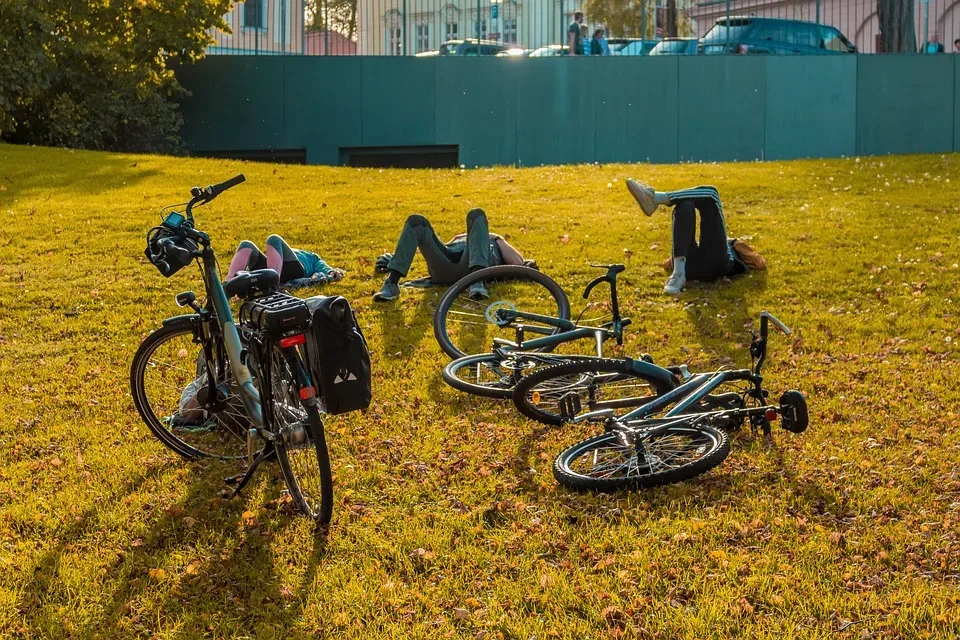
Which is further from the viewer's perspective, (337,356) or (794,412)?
(794,412)

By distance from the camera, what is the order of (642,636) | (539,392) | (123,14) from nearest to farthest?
1. (642,636)
2. (539,392)
3. (123,14)

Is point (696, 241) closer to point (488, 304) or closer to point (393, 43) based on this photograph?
point (488, 304)

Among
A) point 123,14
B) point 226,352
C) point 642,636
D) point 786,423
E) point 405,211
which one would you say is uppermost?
point 123,14

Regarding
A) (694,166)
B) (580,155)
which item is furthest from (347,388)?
(580,155)

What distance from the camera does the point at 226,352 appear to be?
5.37 m

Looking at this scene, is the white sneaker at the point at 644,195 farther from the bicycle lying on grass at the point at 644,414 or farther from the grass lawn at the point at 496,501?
the bicycle lying on grass at the point at 644,414

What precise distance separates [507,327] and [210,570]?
2891mm

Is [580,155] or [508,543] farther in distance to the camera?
[580,155]

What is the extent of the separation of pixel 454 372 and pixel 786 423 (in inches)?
81.5

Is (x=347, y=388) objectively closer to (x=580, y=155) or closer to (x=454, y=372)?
(x=454, y=372)

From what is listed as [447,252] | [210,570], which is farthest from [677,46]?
[210,570]

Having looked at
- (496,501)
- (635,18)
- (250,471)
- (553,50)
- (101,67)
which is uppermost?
(635,18)

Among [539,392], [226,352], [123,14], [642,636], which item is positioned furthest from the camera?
[123,14]

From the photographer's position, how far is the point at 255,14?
25078 mm
